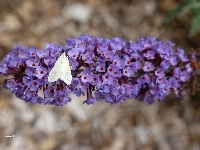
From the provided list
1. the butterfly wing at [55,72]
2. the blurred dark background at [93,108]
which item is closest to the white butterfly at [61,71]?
the butterfly wing at [55,72]

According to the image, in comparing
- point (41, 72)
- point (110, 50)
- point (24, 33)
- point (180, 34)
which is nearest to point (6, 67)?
point (41, 72)

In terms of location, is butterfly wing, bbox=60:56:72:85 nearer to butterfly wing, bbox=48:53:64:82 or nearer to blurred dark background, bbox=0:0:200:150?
butterfly wing, bbox=48:53:64:82

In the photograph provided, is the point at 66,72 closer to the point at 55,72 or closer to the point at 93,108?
the point at 55,72

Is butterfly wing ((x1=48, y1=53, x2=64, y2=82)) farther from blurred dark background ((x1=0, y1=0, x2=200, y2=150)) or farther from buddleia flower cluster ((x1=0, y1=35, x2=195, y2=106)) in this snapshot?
blurred dark background ((x1=0, y1=0, x2=200, y2=150))

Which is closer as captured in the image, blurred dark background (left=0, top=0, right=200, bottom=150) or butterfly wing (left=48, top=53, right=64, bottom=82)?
butterfly wing (left=48, top=53, right=64, bottom=82)

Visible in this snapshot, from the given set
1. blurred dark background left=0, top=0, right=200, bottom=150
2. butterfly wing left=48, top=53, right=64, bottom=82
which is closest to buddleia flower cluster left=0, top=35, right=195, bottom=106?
butterfly wing left=48, top=53, right=64, bottom=82
